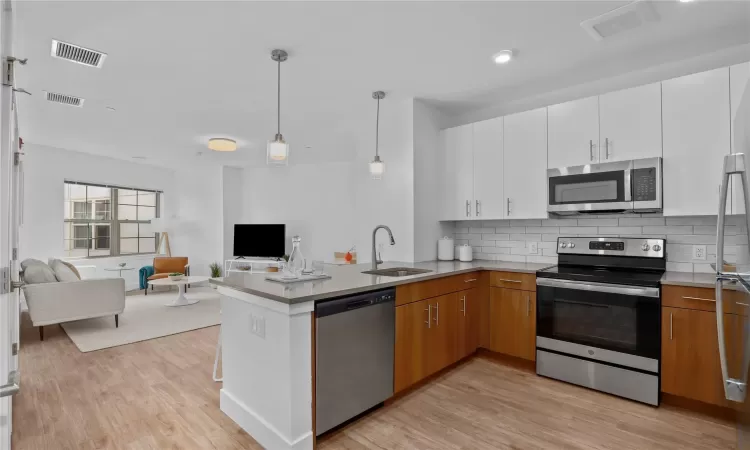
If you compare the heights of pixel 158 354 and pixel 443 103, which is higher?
pixel 443 103

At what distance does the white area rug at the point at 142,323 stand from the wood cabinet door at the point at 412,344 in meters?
3.02

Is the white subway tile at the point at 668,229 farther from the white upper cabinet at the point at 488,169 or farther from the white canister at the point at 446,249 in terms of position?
the white canister at the point at 446,249

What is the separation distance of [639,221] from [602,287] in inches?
32.6

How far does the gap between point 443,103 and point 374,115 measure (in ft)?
2.48

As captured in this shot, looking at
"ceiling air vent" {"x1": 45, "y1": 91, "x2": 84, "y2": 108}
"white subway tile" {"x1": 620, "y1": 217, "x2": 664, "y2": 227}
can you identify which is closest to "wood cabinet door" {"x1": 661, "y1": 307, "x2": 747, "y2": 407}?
"white subway tile" {"x1": 620, "y1": 217, "x2": 664, "y2": 227}

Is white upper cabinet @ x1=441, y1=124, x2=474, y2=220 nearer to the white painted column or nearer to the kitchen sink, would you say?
the kitchen sink

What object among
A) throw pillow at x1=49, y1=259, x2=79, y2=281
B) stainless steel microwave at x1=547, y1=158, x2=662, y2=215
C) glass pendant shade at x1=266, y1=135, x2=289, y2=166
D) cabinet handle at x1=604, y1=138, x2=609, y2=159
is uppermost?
cabinet handle at x1=604, y1=138, x2=609, y2=159

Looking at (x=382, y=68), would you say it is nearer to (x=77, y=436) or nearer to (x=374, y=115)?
(x=374, y=115)

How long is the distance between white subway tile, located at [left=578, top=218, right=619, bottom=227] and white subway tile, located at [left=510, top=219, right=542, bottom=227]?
1.19ft

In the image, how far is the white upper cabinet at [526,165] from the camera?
10.4ft

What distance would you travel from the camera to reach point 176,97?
3508 mm

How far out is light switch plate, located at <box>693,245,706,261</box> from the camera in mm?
2689

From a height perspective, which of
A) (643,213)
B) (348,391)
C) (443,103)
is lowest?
(348,391)

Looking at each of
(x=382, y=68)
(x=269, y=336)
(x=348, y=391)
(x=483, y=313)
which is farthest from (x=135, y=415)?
(x=382, y=68)
